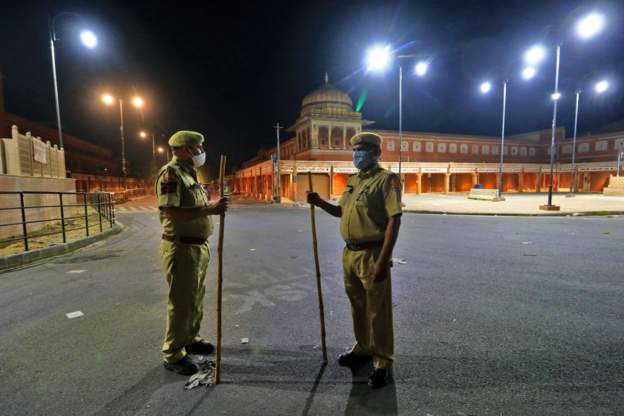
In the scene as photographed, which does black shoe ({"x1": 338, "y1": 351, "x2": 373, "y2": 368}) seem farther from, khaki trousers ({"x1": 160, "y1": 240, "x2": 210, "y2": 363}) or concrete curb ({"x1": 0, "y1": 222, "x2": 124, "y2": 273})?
concrete curb ({"x1": 0, "y1": 222, "x2": 124, "y2": 273})

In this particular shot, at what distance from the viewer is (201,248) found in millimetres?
2990

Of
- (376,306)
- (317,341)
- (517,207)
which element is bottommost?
(317,341)

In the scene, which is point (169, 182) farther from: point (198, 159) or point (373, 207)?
point (373, 207)

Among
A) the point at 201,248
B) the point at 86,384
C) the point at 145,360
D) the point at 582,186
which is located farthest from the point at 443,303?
the point at 582,186

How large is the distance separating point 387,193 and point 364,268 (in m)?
0.65

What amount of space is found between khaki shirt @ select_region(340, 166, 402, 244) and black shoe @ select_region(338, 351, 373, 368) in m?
1.05

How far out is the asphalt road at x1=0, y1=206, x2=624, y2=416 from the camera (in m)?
2.33

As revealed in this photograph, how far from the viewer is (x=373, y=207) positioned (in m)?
2.60

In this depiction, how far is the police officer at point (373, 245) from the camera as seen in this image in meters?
2.52

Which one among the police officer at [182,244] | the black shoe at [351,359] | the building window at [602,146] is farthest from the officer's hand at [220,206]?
the building window at [602,146]

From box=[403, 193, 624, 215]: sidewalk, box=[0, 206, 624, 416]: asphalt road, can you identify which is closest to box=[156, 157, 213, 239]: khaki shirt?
box=[0, 206, 624, 416]: asphalt road

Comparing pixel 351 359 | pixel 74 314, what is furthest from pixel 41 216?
pixel 351 359

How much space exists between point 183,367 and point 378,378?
1.64 meters

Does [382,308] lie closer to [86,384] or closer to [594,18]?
[86,384]
